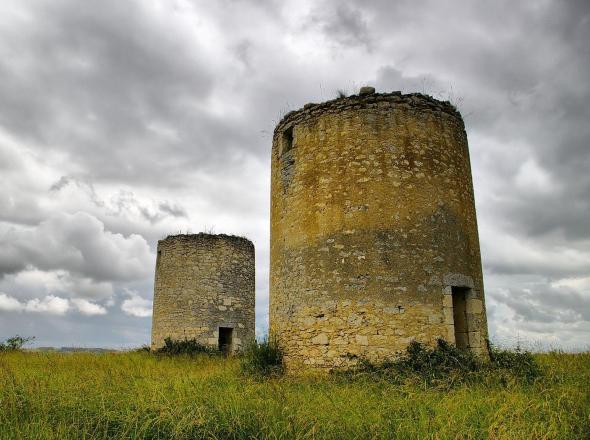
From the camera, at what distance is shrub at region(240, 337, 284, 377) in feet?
29.8

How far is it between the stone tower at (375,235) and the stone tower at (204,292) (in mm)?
7916

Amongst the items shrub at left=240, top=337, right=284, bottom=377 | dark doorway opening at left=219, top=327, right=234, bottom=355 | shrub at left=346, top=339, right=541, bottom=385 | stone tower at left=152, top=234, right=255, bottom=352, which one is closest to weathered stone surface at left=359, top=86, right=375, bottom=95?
shrub at left=346, top=339, right=541, bottom=385

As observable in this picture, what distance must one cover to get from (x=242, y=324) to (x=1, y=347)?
8.01 metres

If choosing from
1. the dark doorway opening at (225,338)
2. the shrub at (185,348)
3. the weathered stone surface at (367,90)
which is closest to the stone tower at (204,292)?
the dark doorway opening at (225,338)

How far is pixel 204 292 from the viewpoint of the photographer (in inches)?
687

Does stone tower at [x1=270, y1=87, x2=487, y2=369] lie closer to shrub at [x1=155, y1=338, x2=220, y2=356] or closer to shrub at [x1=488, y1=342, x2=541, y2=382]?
shrub at [x1=488, y1=342, x2=541, y2=382]

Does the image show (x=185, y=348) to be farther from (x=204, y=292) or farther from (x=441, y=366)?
(x=441, y=366)

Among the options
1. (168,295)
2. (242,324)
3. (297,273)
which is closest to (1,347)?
(168,295)

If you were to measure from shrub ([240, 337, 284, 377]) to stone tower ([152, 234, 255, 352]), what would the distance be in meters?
7.95

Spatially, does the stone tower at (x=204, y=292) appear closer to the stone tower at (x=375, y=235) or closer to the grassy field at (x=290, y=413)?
the stone tower at (x=375, y=235)

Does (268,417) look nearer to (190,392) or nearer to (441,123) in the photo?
(190,392)

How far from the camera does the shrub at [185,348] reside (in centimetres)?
1650

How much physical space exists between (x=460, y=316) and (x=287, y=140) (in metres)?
4.91

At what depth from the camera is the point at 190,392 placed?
21.4 ft
